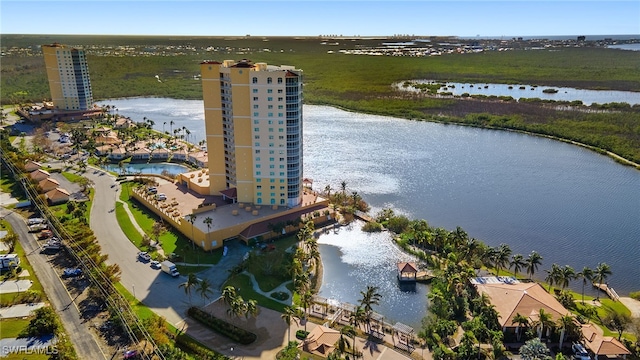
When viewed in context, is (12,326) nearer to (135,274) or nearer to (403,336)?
(135,274)

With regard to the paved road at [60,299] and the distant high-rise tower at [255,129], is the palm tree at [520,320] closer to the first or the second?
the distant high-rise tower at [255,129]

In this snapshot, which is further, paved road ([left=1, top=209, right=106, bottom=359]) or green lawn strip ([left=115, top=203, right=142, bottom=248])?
green lawn strip ([left=115, top=203, right=142, bottom=248])

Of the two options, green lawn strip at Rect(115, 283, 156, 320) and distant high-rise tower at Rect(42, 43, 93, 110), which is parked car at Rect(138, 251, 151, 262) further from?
distant high-rise tower at Rect(42, 43, 93, 110)

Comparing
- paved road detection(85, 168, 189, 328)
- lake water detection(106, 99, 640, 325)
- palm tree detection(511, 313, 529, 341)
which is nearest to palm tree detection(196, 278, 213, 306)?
paved road detection(85, 168, 189, 328)

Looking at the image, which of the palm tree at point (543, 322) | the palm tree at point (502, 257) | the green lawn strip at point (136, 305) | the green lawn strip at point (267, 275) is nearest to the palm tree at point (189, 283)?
the green lawn strip at point (136, 305)

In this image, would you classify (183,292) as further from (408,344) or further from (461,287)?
(461,287)

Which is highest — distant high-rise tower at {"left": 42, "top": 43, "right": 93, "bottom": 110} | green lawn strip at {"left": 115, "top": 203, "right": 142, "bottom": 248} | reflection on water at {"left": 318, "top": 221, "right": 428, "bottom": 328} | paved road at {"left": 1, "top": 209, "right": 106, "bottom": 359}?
distant high-rise tower at {"left": 42, "top": 43, "right": 93, "bottom": 110}
